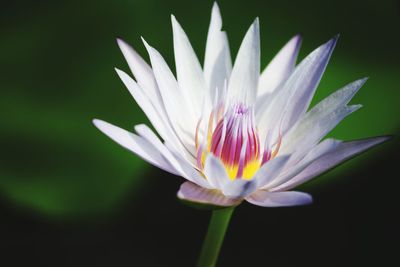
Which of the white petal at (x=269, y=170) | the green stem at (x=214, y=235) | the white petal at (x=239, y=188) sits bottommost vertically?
the green stem at (x=214, y=235)

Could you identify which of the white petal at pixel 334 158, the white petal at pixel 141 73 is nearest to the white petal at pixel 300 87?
the white petal at pixel 334 158

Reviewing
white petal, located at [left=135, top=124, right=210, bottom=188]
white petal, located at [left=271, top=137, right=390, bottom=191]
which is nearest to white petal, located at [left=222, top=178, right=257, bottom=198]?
white petal, located at [left=135, top=124, right=210, bottom=188]

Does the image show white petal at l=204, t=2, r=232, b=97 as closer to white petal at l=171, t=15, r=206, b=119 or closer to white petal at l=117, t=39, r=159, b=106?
white petal at l=171, t=15, r=206, b=119

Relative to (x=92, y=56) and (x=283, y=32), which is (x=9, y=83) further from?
(x=283, y=32)

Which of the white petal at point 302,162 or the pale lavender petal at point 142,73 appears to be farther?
the pale lavender petal at point 142,73

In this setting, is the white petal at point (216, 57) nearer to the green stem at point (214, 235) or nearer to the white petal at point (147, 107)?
the white petal at point (147, 107)
